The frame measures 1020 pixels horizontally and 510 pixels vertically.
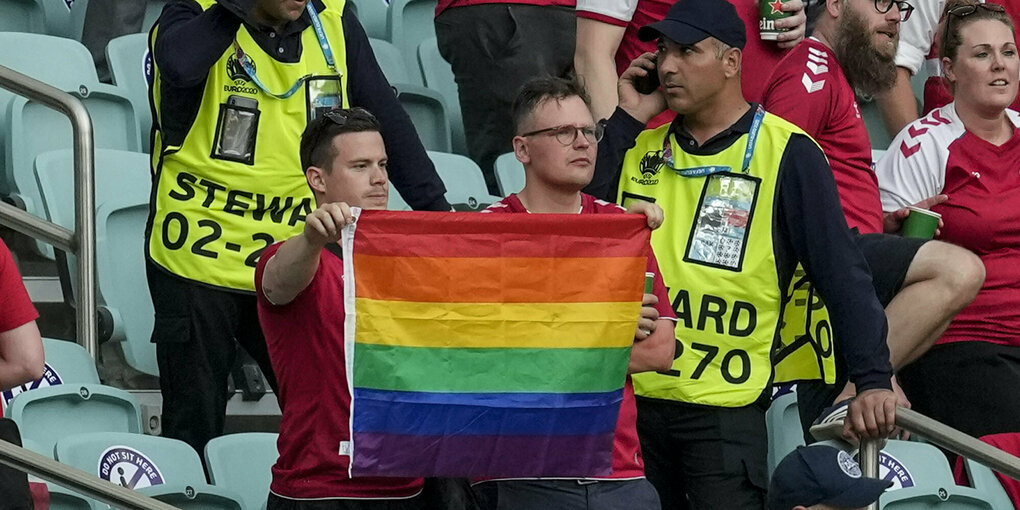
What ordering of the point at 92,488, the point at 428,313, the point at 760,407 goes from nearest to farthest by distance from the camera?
the point at 92,488, the point at 428,313, the point at 760,407

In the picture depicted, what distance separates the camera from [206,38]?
495 cm

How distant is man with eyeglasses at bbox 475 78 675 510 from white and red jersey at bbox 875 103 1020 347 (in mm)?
1796

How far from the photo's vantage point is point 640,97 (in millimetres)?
5074

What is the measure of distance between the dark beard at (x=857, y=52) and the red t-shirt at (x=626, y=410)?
1.63m

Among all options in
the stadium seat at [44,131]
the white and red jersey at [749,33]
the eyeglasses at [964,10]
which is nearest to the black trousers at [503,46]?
the white and red jersey at [749,33]

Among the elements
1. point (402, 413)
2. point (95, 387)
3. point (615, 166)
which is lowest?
point (95, 387)

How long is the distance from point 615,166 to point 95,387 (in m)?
1.55

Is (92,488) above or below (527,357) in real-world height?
below

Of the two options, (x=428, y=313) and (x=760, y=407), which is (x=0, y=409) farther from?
(x=760, y=407)

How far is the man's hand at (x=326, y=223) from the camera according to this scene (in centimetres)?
387

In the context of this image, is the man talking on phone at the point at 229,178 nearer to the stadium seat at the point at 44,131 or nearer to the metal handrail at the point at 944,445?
the stadium seat at the point at 44,131

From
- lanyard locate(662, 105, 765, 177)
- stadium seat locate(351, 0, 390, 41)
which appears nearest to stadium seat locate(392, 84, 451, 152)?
stadium seat locate(351, 0, 390, 41)

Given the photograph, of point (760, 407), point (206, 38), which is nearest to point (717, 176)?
point (760, 407)

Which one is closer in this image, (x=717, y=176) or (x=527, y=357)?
(x=527, y=357)
